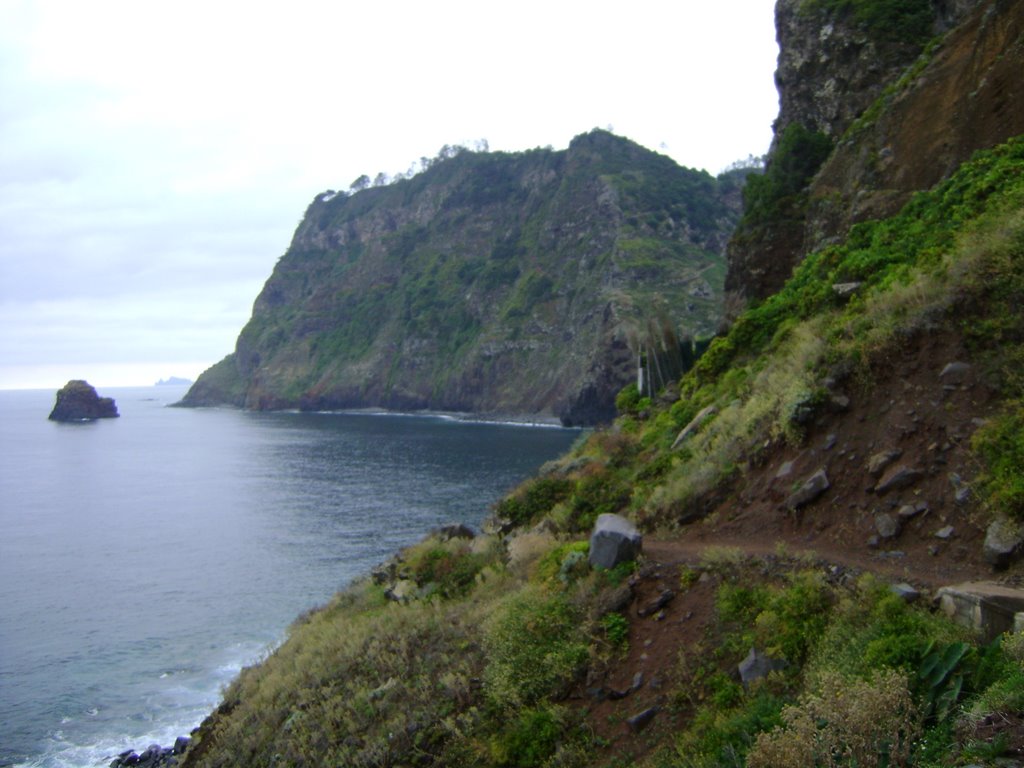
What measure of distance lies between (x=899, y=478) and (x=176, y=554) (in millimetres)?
42901

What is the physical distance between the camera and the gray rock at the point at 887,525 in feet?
33.7

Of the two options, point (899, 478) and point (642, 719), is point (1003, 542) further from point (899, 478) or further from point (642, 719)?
point (642, 719)

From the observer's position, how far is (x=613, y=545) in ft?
39.9

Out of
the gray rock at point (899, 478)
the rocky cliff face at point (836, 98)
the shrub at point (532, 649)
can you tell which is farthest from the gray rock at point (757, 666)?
Answer: the rocky cliff face at point (836, 98)

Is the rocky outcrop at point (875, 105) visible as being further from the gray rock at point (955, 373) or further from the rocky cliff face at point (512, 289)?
the rocky cliff face at point (512, 289)

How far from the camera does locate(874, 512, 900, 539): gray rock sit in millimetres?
10258

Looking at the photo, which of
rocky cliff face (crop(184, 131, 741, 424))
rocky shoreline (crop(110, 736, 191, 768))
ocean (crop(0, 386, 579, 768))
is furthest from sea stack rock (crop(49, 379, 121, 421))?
rocky shoreline (crop(110, 736, 191, 768))

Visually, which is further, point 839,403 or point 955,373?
point 839,403

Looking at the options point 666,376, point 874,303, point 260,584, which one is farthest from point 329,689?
point 260,584

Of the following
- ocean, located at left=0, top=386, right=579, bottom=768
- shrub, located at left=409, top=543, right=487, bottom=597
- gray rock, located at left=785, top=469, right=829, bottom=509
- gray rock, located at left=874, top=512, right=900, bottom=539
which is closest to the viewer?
gray rock, located at left=874, top=512, right=900, bottom=539

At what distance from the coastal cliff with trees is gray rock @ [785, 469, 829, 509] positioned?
0.05 meters

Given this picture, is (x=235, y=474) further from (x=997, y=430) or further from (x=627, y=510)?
(x=997, y=430)

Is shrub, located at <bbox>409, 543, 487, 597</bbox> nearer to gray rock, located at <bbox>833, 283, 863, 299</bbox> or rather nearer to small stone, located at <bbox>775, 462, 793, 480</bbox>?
small stone, located at <bbox>775, 462, 793, 480</bbox>

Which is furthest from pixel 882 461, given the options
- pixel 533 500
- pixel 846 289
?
pixel 533 500
